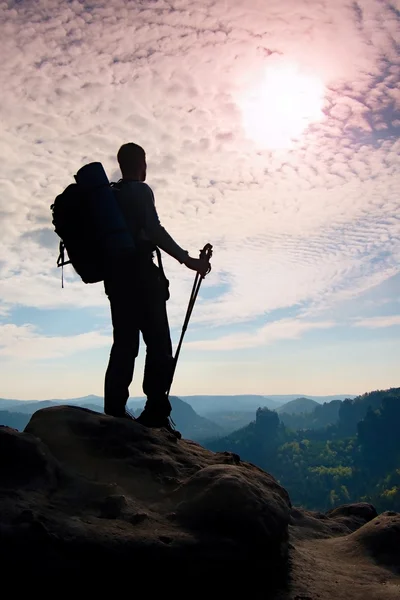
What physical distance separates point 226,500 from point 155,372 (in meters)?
2.93

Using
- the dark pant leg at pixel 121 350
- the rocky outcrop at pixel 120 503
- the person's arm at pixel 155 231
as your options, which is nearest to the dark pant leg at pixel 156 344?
the dark pant leg at pixel 121 350

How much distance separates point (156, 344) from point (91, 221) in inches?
Result: 93.0

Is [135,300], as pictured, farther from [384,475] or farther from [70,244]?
[384,475]

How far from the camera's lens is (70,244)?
7.52 metres

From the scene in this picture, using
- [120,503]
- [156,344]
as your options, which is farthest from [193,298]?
[120,503]

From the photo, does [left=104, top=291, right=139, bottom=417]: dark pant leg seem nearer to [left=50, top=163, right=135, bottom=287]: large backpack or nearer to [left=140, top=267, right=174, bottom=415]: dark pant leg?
[left=140, top=267, right=174, bottom=415]: dark pant leg

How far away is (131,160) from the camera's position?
27.4 ft

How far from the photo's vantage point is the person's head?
27.3 ft

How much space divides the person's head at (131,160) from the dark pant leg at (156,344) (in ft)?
6.06

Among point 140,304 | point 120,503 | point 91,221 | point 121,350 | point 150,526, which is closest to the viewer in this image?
point 150,526

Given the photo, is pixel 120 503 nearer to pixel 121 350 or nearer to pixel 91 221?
pixel 121 350

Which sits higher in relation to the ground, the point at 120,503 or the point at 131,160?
the point at 131,160

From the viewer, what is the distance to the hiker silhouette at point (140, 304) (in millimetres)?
7781

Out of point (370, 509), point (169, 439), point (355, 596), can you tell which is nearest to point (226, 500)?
point (355, 596)
